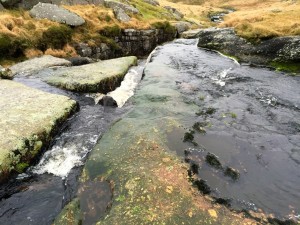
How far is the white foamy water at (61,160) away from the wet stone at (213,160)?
4.61 m

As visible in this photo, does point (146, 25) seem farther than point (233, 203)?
Yes

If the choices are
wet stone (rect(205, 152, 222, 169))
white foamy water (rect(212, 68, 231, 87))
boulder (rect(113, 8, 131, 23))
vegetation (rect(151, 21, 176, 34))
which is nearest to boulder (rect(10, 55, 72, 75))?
white foamy water (rect(212, 68, 231, 87))

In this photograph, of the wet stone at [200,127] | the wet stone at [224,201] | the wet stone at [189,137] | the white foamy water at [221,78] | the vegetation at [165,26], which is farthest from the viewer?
the vegetation at [165,26]

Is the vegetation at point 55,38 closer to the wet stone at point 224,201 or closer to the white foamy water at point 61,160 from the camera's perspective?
the white foamy water at point 61,160

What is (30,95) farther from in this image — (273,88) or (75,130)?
(273,88)

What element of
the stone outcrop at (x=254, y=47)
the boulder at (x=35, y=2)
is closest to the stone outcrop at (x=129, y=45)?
the stone outcrop at (x=254, y=47)

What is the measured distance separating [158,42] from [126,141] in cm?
2797

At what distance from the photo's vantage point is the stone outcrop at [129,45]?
85.8 ft

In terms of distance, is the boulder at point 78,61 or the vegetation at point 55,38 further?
the vegetation at point 55,38

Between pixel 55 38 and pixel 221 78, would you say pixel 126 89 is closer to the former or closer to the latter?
pixel 221 78

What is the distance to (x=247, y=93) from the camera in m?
16.0

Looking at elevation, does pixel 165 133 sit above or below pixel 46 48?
above

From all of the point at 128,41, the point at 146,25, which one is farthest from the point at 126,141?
the point at 146,25

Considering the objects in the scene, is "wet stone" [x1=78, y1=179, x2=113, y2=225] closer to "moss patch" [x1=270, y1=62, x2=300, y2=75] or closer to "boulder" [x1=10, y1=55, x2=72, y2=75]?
"boulder" [x1=10, y1=55, x2=72, y2=75]
